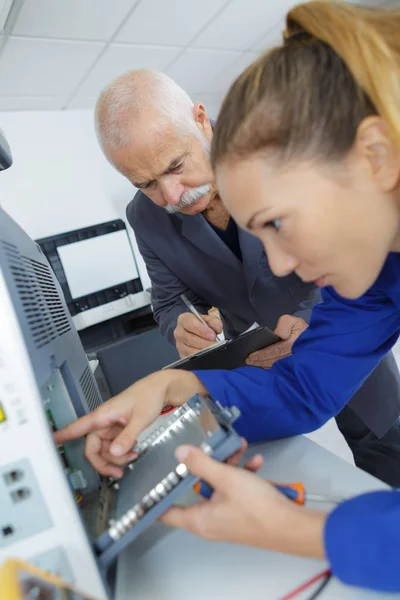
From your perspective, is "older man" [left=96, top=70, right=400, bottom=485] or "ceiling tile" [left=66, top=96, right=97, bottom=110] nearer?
"older man" [left=96, top=70, right=400, bottom=485]

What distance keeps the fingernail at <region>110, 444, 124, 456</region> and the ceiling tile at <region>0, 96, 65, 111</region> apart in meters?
2.74

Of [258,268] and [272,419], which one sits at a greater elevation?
[258,268]

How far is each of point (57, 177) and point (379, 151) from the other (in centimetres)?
292

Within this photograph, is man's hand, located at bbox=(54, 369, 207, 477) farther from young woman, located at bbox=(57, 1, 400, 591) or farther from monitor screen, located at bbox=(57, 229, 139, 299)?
monitor screen, located at bbox=(57, 229, 139, 299)

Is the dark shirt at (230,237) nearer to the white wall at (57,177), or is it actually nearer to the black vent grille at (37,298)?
the black vent grille at (37,298)

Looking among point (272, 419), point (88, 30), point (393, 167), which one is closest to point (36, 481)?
point (272, 419)

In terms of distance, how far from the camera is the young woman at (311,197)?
405 millimetres

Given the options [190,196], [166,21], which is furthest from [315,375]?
[166,21]

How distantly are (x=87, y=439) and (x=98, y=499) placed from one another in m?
0.08

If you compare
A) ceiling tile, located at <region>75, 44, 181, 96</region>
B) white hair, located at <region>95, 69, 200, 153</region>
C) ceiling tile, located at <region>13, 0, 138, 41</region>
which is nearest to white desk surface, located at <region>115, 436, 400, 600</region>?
white hair, located at <region>95, 69, 200, 153</region>

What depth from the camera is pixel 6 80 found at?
2.44 meters

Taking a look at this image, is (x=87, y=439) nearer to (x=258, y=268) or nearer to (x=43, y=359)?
(x=43, y=359)

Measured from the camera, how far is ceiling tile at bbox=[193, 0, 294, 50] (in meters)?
2.42

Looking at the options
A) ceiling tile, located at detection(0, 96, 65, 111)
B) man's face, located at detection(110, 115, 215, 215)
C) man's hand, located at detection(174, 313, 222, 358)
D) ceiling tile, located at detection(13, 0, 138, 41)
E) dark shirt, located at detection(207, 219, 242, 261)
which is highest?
ceiling tile, located at detection(0, 96, 65, 111)
